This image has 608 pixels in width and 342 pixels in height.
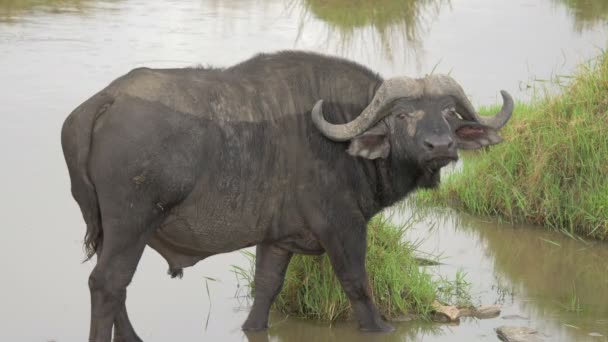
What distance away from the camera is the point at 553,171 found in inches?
387

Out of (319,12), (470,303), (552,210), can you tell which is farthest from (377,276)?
(319,12)

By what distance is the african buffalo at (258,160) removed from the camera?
6.56 m

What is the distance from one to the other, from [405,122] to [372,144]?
0.24m

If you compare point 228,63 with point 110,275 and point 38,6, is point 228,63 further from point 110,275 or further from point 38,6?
point 110,275

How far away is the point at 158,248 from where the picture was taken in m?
7.15

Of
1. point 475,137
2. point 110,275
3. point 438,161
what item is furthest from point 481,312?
point 110,275

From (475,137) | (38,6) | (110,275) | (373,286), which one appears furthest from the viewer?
(38,6)

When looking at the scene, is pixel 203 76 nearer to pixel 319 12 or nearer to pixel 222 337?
pixel 222 337

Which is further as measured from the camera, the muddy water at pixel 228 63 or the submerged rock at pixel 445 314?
the submerged rock at pixel 445 314

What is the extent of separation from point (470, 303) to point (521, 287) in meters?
0.72

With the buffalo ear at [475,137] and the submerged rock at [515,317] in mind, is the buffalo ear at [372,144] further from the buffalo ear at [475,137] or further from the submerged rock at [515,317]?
the submerged rock at [515,317]

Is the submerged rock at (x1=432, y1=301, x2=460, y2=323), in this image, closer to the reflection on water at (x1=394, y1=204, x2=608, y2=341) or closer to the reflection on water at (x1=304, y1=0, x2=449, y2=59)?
the reflection on water at (x1=394, y1=204, x2=608, y2=341)

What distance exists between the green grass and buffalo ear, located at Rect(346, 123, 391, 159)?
3.13 feet

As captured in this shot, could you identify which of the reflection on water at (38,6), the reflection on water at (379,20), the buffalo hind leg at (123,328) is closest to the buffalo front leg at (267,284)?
the buffalo hind leg at (123,328)
